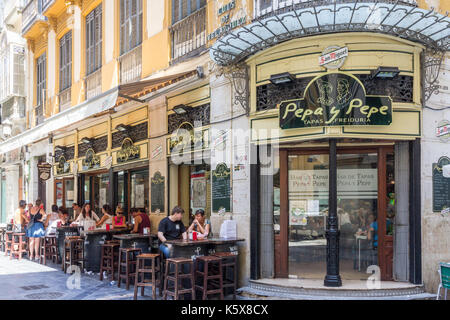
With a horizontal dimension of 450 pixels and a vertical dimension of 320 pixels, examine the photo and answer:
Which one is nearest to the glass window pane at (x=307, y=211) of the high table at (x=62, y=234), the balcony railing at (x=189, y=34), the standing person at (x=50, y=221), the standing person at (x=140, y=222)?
the balcony railing at (x=189, y=34)

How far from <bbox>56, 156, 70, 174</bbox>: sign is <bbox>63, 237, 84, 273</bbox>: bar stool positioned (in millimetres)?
6396

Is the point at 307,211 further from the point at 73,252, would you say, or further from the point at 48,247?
the point at 48,247

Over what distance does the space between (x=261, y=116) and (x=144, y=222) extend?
4458mm

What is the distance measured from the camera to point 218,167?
10.2m

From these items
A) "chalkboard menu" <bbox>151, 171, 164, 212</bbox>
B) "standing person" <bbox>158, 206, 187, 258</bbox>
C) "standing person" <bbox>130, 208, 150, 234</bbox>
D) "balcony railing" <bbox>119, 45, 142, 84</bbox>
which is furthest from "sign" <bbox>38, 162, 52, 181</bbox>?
"standing person" <bbox>158, 206, 187, 258</bbox>

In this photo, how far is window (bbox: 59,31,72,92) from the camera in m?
18.1

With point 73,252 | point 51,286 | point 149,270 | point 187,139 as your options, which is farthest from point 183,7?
point 51,286

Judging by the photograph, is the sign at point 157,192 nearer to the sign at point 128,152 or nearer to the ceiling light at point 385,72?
the sign at point 128,152

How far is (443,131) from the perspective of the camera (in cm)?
878

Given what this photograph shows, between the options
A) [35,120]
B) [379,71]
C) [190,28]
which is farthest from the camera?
[35,120]

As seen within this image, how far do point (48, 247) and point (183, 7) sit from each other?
7.83 meters

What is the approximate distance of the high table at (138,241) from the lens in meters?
10.3
